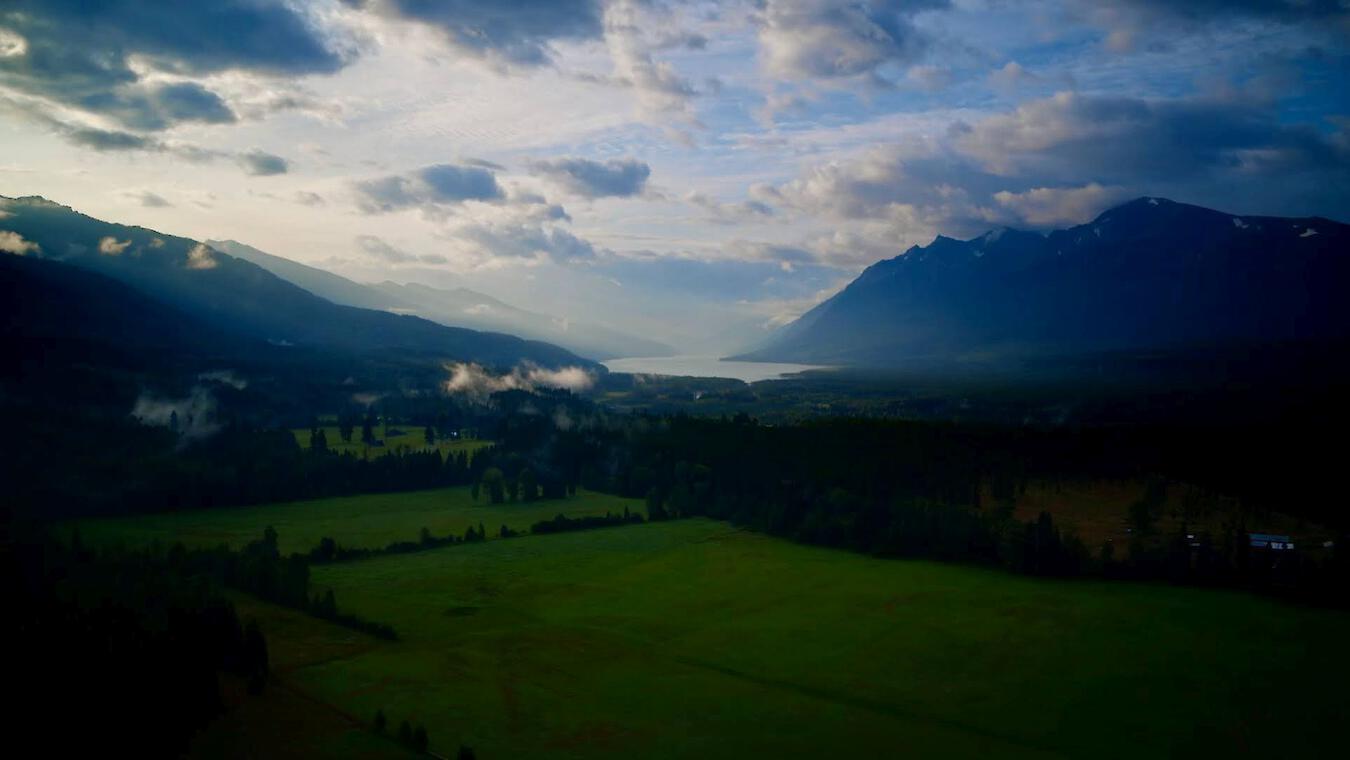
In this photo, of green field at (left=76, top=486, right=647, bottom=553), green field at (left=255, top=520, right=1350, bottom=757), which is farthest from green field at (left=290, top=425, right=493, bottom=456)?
green field at (left=255, top=520, right=1350, bottom=757)

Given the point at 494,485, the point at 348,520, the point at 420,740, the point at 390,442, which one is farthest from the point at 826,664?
the point at 390,442

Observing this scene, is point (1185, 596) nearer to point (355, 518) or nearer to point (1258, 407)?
point (1258, 407)

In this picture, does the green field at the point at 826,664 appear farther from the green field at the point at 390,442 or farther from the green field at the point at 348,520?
the green field at the point at 390,442

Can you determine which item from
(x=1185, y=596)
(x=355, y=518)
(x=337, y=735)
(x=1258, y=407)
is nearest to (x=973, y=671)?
(x=1185, y=596)

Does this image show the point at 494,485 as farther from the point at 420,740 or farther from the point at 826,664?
the point at 420,740

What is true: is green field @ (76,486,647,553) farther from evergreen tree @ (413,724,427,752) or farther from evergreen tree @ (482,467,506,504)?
evergreen tree @ (413,724,427,752)
